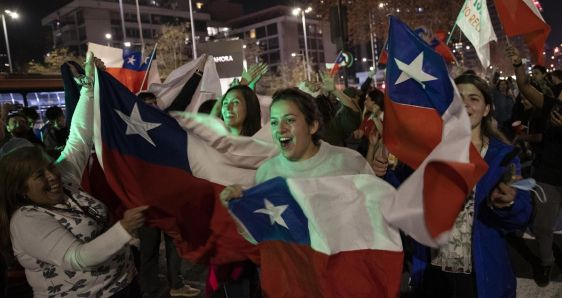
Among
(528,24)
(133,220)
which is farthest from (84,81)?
(528,24)

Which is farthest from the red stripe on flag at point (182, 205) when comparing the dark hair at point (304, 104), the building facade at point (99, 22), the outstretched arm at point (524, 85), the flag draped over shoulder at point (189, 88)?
the building facade at point (99, 22)

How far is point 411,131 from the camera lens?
280 cm

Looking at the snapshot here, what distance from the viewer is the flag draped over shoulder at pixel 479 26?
22.6 feet

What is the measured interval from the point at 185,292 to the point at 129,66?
3.89 metres

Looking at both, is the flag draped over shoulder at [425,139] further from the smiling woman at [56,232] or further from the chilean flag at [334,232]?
the smiling woman at [56,232]

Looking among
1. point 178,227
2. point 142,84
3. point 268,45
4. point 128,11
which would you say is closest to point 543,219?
point 178,227

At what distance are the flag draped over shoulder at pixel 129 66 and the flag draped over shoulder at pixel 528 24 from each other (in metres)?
5.01

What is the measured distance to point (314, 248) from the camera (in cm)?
277

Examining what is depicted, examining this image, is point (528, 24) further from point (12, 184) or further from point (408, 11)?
point (408, 11)

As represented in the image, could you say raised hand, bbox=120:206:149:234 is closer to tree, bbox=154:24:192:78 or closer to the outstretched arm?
the outstretched arm

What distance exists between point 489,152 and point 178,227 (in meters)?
2.10

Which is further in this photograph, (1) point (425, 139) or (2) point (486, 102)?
(2) point (486, 102)

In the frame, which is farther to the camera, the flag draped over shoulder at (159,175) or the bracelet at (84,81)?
the bracelet at (84,81)

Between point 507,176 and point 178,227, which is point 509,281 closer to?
point 507,176
